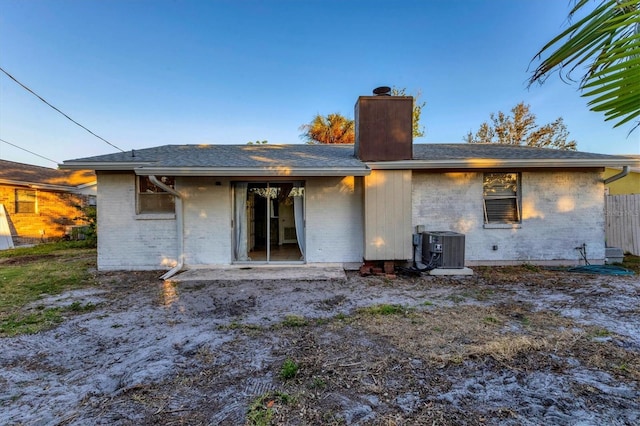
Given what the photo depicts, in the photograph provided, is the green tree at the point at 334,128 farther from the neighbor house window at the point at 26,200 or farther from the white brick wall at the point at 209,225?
the neighbor house window at the point at 26,200

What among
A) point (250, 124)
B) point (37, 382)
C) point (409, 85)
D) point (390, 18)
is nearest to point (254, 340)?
point (37, 382)

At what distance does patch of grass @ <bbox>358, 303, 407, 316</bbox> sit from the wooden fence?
8617 millimetres

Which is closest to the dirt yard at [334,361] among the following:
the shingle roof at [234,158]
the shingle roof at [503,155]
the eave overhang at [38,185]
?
the shingle roof at [234,158]

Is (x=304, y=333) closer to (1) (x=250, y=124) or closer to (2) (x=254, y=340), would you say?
(2) (x=254, y=340)

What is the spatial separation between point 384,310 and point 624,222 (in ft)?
29.7

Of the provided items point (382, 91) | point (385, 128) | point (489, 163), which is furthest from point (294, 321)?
point (382, 91)

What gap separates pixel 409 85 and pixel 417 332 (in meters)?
22.6

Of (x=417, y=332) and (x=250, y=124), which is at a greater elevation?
(x=250, y=124)

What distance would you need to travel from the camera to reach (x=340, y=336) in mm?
3539

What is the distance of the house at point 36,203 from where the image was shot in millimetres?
11961

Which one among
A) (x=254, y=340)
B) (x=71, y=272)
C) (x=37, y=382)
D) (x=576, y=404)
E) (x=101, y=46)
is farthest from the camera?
(x=101, y=46)

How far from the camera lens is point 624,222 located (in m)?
8.48

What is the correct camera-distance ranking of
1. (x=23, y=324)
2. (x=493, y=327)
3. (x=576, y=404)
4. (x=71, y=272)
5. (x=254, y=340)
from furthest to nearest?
(x=71, y=272) < (x=23, y=324) < (x=493, y=327) < (x=254, y=340) < (x=576, y=404)

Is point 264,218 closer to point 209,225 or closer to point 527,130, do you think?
point 209,225
